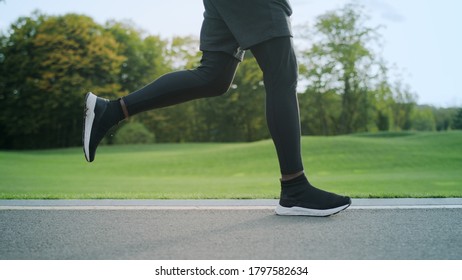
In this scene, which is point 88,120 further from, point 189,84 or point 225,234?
point 225,234

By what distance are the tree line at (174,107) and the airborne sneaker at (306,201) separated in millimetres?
26972

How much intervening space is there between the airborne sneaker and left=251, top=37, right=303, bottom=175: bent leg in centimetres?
7

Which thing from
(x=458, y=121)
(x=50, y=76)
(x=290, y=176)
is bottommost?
(x=290, y=176)

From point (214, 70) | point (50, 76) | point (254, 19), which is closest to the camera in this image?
point (254, 19)

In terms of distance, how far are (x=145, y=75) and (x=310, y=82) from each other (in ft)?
37.9

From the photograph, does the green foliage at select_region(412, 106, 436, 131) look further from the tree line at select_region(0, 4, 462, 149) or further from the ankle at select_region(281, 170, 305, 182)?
the ankle at select_region(281, 170, 305, 182)

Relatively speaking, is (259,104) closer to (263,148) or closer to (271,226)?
(263,148)

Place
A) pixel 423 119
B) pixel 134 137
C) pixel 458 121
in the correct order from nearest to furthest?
1. pixel 458 121
2. pixel 134 137
3. pixel 423 119

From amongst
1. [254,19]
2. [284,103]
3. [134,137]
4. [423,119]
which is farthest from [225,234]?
[423,119]

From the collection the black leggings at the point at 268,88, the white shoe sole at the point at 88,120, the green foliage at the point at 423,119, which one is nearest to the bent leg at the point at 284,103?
the black leggings at the point at 268,88

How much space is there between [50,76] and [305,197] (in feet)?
98.9

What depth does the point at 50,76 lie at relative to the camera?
2967cm
